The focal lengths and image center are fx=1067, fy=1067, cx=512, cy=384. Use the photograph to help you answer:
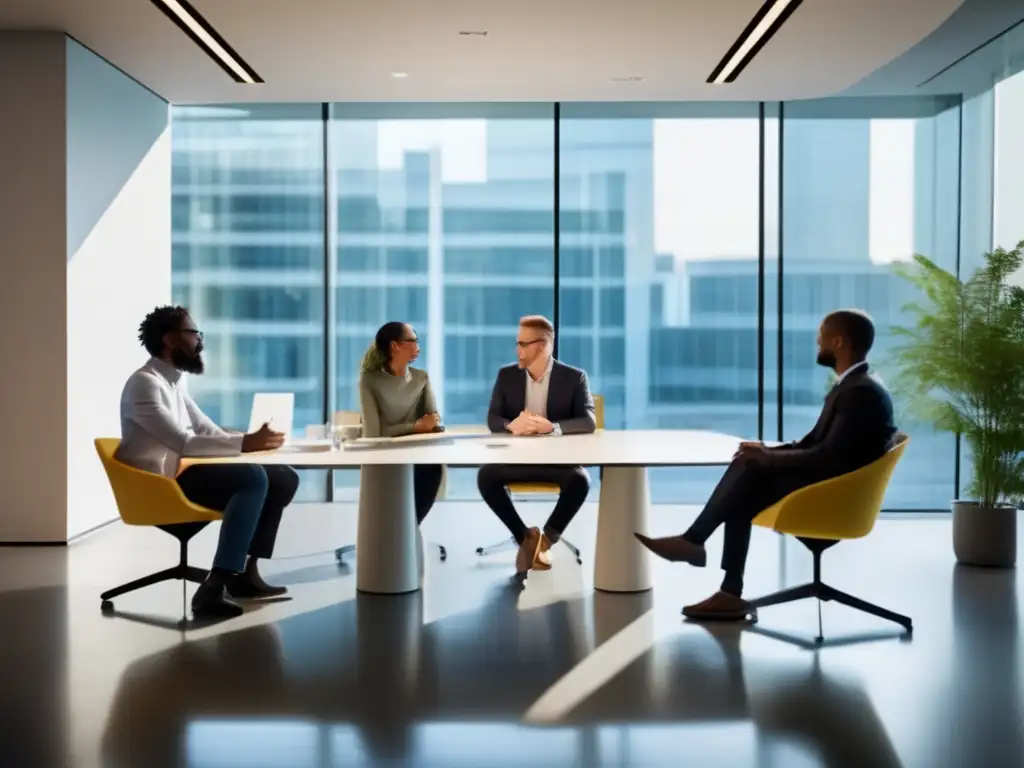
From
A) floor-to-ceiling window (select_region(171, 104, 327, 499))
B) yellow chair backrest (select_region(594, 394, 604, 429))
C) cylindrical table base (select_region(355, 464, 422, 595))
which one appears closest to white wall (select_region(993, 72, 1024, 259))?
yellow chair backrest (select_region(594, 394, 604, 429))

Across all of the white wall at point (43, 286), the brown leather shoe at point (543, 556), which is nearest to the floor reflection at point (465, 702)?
the brown leather shoe at point (543, 556)

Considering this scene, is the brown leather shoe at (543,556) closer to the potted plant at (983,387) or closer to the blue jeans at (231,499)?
the blue jeans at (231,499)

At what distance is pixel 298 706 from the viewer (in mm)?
3510

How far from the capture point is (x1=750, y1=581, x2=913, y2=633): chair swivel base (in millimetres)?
4516

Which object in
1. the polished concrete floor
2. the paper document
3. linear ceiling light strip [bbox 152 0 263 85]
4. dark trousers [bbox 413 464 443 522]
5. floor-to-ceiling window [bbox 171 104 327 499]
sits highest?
linear ceiling light strip [bbox 152 0 263 85]

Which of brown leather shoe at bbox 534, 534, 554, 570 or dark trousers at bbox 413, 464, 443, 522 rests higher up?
dark trousers at bbox 413, 464, 443, 522

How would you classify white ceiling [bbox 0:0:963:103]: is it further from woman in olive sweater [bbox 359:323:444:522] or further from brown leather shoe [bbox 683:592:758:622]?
brown leather shoe [bbox 683:592:758:622]

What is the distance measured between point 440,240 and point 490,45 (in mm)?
2327

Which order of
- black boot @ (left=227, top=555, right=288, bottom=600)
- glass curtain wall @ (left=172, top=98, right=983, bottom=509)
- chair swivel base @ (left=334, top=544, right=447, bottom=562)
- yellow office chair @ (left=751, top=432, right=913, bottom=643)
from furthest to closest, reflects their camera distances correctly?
glass curtain wall @ (left=172, top=98, right=983, bottom=509) < chair swivel base @ (left=334, top=544, right=447, bottom=562) < black boot @ (left=227, top=555, right=288, bottom=600) < yellow office chair @ (left=751, top=432, right=913, bottom=643)

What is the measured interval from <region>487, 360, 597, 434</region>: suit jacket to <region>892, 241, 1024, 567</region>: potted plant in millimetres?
2039

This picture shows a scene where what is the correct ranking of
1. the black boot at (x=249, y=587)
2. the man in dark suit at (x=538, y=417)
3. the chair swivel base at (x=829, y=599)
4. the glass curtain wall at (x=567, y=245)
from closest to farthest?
the chair swivel base at (x=829, y=599) < the black boot at (x=249, y=587) < the man in dark suit at (x=538, y=417) < the glass curtain wall at (x=567, y=245)

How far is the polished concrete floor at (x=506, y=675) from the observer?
3.14 metres

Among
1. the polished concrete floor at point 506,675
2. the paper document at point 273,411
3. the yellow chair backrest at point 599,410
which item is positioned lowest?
the polished concrete floor at point 506,675

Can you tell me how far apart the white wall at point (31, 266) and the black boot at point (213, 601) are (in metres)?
2.09
